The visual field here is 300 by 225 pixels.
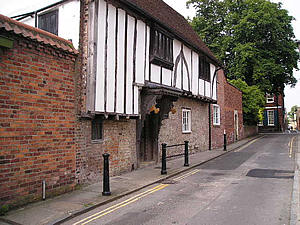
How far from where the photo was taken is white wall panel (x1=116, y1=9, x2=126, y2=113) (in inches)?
353

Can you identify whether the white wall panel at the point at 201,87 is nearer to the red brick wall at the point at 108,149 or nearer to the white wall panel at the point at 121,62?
the red brick wall at the point at 108,149

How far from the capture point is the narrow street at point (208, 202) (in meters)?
5.30

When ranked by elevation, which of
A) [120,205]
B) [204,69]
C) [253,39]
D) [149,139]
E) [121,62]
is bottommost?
[120,205]

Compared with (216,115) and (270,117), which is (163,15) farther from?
(270,117)

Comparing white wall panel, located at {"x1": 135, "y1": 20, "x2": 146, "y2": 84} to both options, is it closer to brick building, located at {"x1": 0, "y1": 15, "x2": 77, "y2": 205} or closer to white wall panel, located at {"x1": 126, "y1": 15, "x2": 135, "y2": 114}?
white wall panel, located at {"x1": 126, "y1": 15, "x2": 135, "y2": 114}

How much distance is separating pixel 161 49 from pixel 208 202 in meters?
7.51

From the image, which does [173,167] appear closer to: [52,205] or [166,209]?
[166,209]

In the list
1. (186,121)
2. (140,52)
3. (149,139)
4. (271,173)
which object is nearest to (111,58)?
(140,52)

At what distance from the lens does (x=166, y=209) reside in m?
5.98

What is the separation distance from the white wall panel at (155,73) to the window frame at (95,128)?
3528 mm

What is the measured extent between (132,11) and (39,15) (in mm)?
3243

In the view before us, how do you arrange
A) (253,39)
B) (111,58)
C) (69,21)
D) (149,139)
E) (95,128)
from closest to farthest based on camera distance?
(69,21)
(95,128)
(111,58)
(149,139)
(253,39)

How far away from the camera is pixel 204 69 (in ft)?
56.3

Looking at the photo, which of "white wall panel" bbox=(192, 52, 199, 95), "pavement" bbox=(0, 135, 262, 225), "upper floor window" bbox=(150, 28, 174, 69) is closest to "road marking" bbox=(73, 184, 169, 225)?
"pavement" bbox=(0, 135, 262, 225)
